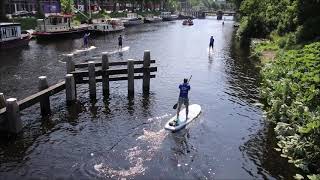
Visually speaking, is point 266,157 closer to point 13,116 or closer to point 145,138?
point 145,138

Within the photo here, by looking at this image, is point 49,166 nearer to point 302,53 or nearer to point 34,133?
point 34,133

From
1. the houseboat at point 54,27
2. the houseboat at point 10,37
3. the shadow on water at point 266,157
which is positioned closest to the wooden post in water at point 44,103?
the shadow on water at point 266,157

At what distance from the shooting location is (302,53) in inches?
1102

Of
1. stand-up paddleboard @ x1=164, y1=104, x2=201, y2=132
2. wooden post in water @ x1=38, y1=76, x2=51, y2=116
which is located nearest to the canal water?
stand-up paddleboard @ x1=164, y1=104, x2=201, y2=132

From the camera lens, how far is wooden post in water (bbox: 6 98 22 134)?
62.7 ft

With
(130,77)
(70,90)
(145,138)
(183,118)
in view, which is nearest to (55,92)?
(70,90)

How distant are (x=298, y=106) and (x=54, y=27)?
5577 centimetres

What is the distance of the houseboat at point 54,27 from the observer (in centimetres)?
6494

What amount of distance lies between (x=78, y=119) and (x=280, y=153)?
1166 centimetres

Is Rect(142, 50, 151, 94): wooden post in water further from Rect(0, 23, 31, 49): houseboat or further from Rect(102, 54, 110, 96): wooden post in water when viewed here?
Rect(0, 23, 31, 49): houseboat

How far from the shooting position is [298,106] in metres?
19.5

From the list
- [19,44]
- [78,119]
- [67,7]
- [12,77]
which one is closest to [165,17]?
[67,7]

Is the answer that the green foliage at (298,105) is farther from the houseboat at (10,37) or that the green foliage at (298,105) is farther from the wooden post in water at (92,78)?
the houseboat at (10,37)

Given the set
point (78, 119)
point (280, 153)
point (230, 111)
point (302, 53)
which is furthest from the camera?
point (302, 53)
